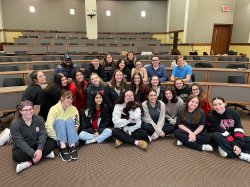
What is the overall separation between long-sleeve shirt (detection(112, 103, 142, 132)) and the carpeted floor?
31 cm

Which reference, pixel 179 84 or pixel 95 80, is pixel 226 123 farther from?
pixel 95 80

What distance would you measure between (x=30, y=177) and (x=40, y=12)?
12.4m

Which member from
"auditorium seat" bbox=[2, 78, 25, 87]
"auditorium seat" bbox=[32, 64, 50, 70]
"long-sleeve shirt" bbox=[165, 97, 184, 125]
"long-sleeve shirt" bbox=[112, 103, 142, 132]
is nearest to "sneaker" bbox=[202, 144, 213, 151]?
"long-sleeve shirt" bbox=[165, 97, 184, 125]

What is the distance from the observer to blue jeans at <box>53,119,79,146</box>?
2.64m

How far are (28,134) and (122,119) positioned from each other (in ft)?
4.09

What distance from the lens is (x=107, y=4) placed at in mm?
13359

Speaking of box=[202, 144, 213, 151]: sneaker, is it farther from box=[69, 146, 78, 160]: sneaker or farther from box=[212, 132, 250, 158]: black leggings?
box=[69, 146, 78, 160]: sneaker

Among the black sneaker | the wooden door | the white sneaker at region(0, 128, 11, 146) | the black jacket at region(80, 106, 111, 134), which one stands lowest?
the black sneaker

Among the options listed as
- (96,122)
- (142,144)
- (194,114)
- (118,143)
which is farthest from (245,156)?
(96,122)

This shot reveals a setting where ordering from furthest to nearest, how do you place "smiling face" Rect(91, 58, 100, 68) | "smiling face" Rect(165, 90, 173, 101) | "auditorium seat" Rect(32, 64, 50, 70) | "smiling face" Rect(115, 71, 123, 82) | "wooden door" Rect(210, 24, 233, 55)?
"wooden door" Rect(210, 24, 233, 55) < "auditorium seat" Rect(32, 64, 50, 70) < "smiling face" Rect(91, 58, 100, 68) < "smiling face" Rect(115, 71, 123, 82) < "smiling face" Rect(165, 90, 173, 101)

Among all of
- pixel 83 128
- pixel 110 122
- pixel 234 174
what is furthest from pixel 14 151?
pixel 234 174

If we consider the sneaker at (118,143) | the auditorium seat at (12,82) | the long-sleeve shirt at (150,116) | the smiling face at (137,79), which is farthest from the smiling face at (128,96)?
the auditorium seat at (12,82)

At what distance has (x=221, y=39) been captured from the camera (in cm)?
1039

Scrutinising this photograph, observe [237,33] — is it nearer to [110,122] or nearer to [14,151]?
[110,122]
